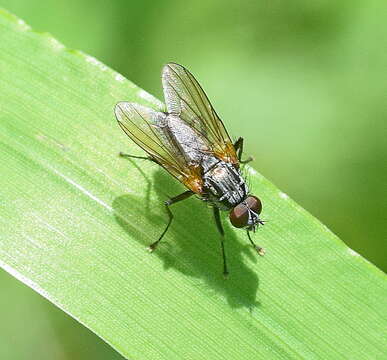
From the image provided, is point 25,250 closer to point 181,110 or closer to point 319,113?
point 181,110

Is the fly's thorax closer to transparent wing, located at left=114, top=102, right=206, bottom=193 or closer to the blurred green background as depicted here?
transparent wing, located at left=114, top=102, right=206, bottom=193

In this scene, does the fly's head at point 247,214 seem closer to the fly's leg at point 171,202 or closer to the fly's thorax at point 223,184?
the fly's thorax at point 223,184

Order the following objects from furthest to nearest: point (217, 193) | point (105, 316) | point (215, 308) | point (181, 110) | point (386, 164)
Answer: point (386, 164) < point (181, 110) < point (217, 193) < point (215, 308) < point (105, 316)

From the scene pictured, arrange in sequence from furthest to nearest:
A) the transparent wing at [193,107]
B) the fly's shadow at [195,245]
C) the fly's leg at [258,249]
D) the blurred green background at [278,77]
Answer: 1. the blurred green background at [278,77]
2. the transparent wing at [193,107]
3. the fly's leg at [258,249]
4. the fly's shadow at [195,245]

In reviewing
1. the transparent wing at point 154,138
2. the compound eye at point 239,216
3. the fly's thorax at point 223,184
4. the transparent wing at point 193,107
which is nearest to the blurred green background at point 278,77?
the transparent wing at point 193,107

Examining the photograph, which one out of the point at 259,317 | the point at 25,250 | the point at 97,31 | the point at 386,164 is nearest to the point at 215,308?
the point at 259,317

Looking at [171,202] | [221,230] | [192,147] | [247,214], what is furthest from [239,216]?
[192,147]

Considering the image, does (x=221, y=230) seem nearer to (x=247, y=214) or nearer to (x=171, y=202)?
(x=247, y=214)
